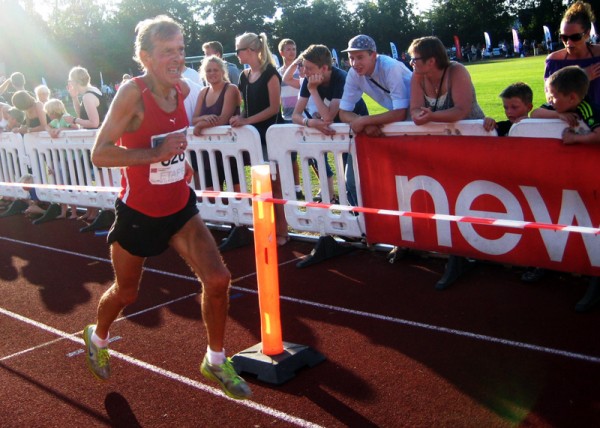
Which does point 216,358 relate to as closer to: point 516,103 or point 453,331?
point 453,331

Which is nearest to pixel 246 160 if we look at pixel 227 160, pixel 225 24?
pixel 227 160

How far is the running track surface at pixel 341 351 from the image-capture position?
4.04 meters

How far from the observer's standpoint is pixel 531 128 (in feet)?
18.1

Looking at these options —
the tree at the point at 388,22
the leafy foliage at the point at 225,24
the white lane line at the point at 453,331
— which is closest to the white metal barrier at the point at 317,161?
the white lane line at the point at 453,331

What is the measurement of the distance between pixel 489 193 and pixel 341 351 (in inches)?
75.4

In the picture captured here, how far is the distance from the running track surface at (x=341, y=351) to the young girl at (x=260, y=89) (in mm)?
1680

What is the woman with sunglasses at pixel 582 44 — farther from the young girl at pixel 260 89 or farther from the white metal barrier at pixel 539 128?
the young girl at pixel 260 89

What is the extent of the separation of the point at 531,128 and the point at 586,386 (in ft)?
7.17

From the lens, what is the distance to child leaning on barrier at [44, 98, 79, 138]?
10492 mm

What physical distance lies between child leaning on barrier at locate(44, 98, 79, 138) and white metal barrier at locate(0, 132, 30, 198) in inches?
43.5

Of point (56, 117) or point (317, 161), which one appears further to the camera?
point (56, 117)

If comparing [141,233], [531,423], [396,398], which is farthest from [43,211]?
[531,423]

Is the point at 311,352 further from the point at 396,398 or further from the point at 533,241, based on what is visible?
the point at 533,241

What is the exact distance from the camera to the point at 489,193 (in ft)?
19.2
